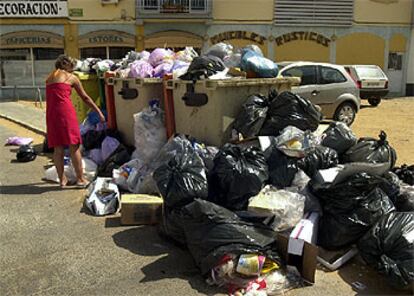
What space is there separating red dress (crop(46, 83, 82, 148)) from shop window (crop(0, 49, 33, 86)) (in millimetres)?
16157

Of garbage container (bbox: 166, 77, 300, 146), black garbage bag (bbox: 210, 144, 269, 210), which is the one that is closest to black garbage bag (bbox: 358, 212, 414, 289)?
black garbage bag (bbox: 210, 144, 269, 210)

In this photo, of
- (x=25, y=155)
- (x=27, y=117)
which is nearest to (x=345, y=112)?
(x=25, y=155)

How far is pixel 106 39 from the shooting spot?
794 inches

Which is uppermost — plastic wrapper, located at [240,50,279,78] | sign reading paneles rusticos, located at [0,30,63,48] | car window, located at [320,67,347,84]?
sign reading paneles rusticos, located at [0,30,63,48]

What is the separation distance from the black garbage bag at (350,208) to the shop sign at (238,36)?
18162mm

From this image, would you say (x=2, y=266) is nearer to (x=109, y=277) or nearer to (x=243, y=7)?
(x=109, y=277)

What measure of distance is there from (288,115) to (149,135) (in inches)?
69.0

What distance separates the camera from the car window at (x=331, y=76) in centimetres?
1000

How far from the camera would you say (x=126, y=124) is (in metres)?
6.45

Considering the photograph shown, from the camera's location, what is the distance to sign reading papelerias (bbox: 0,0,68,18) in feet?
63.8

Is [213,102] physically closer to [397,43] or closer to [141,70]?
[141,70]

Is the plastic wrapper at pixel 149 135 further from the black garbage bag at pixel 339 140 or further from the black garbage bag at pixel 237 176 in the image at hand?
the black garbage bag at pixel 339 140

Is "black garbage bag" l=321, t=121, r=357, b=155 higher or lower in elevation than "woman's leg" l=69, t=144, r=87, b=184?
higher

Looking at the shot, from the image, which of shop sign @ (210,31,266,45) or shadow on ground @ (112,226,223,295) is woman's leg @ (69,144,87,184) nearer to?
shadow on ground @ (112,226,223,295)
